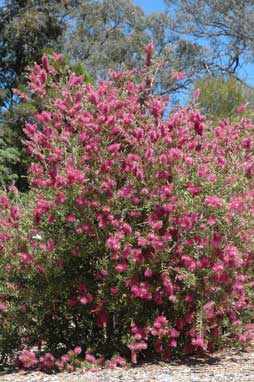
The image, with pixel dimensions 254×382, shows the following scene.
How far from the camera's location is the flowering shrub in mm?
4906

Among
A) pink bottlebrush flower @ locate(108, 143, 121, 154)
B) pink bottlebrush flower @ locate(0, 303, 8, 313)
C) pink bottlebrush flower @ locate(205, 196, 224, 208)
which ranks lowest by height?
pink bottlebrush flower @ locate(0, 303, 8, 313)

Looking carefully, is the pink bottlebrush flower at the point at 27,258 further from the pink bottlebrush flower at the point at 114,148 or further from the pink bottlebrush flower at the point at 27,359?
the pink bottlebrush flower at the point at 114,148

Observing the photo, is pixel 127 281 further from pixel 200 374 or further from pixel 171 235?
pixel 200 374

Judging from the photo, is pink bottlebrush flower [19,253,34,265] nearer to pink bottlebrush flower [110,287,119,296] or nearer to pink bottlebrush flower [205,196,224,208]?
pink bottlebrush flower [110,287,119,296]

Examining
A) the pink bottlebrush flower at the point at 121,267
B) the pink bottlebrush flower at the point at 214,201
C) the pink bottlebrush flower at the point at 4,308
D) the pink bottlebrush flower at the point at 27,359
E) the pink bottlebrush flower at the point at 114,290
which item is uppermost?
the pink bottlebrush flower at the point at 214,201

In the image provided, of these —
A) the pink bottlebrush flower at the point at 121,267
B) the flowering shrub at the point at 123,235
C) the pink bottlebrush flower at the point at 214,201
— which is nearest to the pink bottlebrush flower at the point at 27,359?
the flowering shrub at the point at 123,235

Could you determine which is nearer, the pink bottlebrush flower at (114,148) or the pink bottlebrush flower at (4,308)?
the pink bottlebrush flower at (114,148)

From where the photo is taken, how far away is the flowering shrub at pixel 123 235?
16.1 ft

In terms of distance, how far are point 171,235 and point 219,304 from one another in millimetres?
637

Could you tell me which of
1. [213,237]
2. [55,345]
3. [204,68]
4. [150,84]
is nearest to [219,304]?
[213,237]

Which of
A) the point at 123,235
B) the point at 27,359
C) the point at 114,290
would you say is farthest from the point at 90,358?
the point at 123,235


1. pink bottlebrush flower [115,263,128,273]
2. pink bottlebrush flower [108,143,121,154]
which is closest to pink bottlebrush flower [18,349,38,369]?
pink bottlebrush flower [115,263,128,273]

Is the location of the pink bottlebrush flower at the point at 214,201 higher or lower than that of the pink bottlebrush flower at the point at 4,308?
higher

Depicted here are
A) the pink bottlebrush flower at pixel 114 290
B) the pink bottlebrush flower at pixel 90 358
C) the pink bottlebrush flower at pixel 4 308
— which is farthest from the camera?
the pink bottlebrush flower at pixel 4 308
